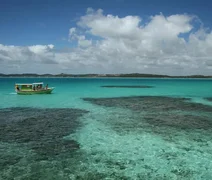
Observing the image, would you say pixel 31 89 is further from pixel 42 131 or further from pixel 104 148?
pixel 104 148

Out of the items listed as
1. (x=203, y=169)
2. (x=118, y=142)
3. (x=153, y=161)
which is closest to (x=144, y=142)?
(x=118, y=142)

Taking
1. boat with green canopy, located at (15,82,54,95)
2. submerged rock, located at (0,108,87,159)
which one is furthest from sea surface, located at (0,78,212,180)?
boat with green canopy, located at (15,82,54,95)

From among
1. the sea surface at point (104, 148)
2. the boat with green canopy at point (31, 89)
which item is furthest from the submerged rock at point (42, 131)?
the boat with green canopy at point (31, 89)

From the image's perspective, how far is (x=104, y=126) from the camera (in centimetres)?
1858

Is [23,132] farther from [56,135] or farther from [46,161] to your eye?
[46,161]

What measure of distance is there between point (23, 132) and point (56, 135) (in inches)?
98.2

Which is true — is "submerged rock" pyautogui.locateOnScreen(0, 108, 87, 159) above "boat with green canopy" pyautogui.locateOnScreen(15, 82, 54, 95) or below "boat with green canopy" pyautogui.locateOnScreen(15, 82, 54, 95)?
below

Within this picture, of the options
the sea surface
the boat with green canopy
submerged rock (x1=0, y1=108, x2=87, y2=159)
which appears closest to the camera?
the sea surface

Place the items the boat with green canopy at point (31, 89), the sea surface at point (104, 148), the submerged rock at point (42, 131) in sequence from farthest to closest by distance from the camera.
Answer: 1. the boat with green canopy at point (31, 89)
2. the submerged rock at point (42, 131)
3. the sea surface at point (104, 148)

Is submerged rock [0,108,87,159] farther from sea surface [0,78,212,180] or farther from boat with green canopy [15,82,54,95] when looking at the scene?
boat with green canopy [15,82,54,95]

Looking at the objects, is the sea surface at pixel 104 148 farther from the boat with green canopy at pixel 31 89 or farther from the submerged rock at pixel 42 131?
the boat with green canopy at pixel 31 89

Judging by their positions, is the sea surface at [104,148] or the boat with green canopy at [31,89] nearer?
the sea surface at [104,148]

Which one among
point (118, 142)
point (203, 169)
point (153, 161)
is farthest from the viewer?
point (118, 142)

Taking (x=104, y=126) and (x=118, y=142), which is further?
(x=104, y=126)
